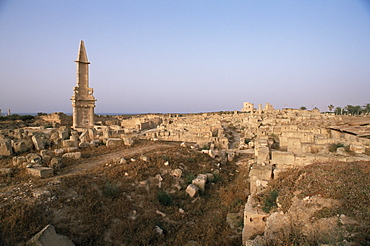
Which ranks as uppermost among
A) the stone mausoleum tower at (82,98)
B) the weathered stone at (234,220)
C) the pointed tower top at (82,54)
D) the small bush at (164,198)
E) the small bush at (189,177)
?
the pointed tower top at (82,54)

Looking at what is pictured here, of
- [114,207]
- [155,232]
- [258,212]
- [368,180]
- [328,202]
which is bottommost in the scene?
[155,232]

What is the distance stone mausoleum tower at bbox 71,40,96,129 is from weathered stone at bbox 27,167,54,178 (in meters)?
9.78

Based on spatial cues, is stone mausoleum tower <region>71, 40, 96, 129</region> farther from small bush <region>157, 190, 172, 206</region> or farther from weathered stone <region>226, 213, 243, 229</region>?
weathered stone <region>226, 213, 243, 229</region>

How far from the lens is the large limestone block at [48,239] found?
11.9 ft

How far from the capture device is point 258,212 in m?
4.42

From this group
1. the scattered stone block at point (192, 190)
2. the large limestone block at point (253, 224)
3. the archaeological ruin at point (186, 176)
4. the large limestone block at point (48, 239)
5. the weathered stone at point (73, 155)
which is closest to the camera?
the large limestone block at point (48, 239)

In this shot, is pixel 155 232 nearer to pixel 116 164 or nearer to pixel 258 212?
pixel 258 212

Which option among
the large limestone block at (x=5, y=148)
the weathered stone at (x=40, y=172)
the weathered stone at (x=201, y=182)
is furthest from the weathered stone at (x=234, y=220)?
the large limestone block at (x=5, y=148)

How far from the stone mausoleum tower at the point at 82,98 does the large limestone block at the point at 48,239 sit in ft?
43.0

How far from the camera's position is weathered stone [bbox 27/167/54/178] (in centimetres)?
626

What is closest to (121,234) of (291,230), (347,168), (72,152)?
(291,230)

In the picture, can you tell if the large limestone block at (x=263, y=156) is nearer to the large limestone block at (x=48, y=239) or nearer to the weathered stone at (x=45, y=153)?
the large limestone block at (x=48, y=239)

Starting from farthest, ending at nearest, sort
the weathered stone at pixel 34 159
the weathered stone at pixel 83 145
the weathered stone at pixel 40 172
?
1. the weathered stone at pixel 83 145
2. the weathered stone at pixel 34 159
3. the weathered stone at pixel 40 172

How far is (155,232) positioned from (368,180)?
4902 millimetres
